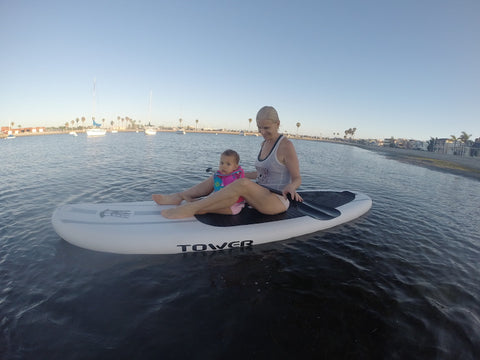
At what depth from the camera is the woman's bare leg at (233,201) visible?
12.0ft

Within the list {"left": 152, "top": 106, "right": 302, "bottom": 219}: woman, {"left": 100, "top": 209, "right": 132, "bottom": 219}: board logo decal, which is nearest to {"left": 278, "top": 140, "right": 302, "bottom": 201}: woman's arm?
{"left": 152, "top": 106, "right": 302, "bottom": 219}: woman

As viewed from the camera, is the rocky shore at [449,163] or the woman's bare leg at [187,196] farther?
the rocky shore at [449,163]

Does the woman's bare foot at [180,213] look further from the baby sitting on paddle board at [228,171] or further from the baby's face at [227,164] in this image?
the baby's face at [227,164]

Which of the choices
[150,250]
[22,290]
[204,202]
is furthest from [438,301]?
[22,290]

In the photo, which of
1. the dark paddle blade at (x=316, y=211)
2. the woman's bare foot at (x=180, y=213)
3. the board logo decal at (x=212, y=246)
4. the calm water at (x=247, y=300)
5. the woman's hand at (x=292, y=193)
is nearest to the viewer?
the calm water at (x=247, y=300)

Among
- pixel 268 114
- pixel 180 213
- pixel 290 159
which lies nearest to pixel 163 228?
pixel 180 213

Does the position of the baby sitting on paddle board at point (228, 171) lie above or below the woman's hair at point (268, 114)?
below

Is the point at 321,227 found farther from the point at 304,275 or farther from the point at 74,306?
the point at 74,306

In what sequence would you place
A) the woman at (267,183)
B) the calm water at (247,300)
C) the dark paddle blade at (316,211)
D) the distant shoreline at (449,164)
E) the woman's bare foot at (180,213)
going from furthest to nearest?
the distant shoreline at (449,164)
the dark paddle blade at (316,211)
the woman's bare foot at (180,213)
the woman at (267,183)
the calm water at (247,300)

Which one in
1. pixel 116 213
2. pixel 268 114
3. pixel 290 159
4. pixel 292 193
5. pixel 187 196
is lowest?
pixel 116 213

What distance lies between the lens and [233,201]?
12.8 ft

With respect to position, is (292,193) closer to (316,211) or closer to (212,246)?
(316,211)

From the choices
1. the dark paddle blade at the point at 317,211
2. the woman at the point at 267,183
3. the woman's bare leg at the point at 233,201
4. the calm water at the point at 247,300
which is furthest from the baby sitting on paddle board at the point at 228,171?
the dark paddle blade at the point at 317,211

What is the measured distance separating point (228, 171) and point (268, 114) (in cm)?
132
